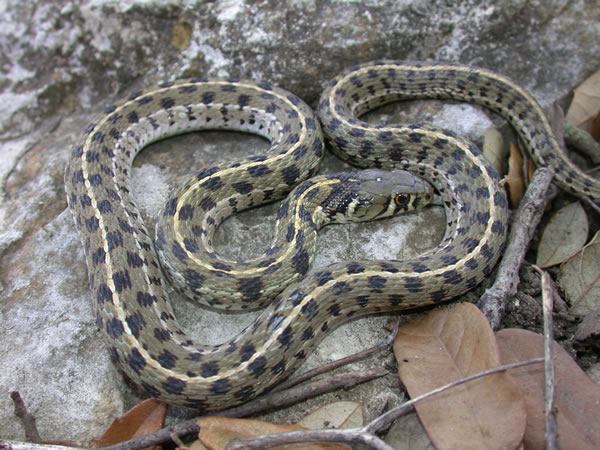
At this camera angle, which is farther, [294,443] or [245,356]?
[245,356]

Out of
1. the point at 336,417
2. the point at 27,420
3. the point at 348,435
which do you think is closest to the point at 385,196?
the point at 336,417

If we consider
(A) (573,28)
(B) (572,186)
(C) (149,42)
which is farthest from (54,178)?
(A) (573,28)

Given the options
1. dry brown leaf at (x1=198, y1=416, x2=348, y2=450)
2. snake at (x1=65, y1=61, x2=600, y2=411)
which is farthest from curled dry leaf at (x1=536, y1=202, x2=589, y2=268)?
dry brown leaf at (x1=198, y1=416, x2=348, y2=450)

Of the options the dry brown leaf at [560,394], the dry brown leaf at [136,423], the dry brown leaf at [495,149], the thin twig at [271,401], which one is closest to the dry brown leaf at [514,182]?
the dry brown leaf at [495,149]

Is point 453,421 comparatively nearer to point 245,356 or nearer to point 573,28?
point 245,356

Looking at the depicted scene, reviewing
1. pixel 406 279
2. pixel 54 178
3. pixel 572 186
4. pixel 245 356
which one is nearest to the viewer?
pixel 245 356

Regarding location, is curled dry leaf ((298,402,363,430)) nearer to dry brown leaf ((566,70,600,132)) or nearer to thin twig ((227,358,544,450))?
thin twig ((227,358,544,450))

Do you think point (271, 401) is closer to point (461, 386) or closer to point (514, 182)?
point (461, 386)
